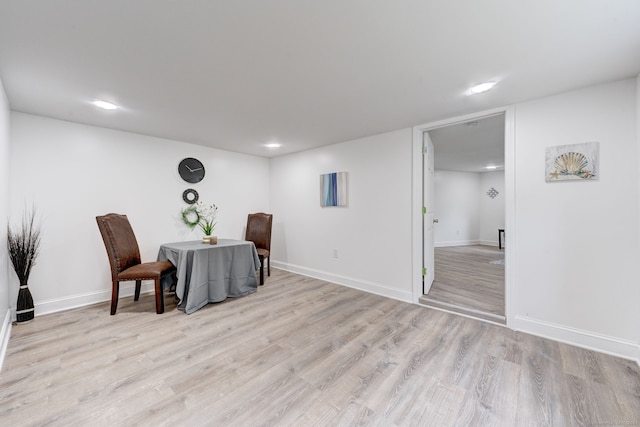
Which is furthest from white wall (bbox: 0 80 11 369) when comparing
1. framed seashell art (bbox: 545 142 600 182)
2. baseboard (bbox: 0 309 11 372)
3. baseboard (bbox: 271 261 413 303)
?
framed seashell art (bbox: 545 142 600 182)

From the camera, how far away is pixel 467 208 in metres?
7.80

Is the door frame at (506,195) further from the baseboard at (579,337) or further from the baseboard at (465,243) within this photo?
the baseboard at (465,243)

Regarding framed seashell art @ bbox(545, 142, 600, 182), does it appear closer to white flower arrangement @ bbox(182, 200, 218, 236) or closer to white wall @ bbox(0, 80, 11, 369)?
white flower arrangement @ bbox(182, 200, 218, 236)

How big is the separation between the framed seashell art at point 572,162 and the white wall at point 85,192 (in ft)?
14.5

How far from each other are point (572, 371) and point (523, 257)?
0.96 meters

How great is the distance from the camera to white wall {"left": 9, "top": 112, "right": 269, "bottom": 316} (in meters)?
2.79

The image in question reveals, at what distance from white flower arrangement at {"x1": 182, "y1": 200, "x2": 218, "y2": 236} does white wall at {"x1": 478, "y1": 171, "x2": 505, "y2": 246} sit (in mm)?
7734

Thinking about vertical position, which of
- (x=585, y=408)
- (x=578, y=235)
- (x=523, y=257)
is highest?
(x=578, y=235)

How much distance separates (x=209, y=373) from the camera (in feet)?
5.91

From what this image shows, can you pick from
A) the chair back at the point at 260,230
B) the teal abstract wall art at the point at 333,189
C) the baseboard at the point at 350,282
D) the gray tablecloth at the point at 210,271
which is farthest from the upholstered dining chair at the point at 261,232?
the teal abstract wall art at the point at 333,189

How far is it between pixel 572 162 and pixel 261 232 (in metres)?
3.93

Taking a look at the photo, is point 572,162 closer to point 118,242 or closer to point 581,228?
point 581,228

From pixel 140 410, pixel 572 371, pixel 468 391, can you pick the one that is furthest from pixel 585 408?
pixel 140 410

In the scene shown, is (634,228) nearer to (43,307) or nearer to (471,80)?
(471,80)
